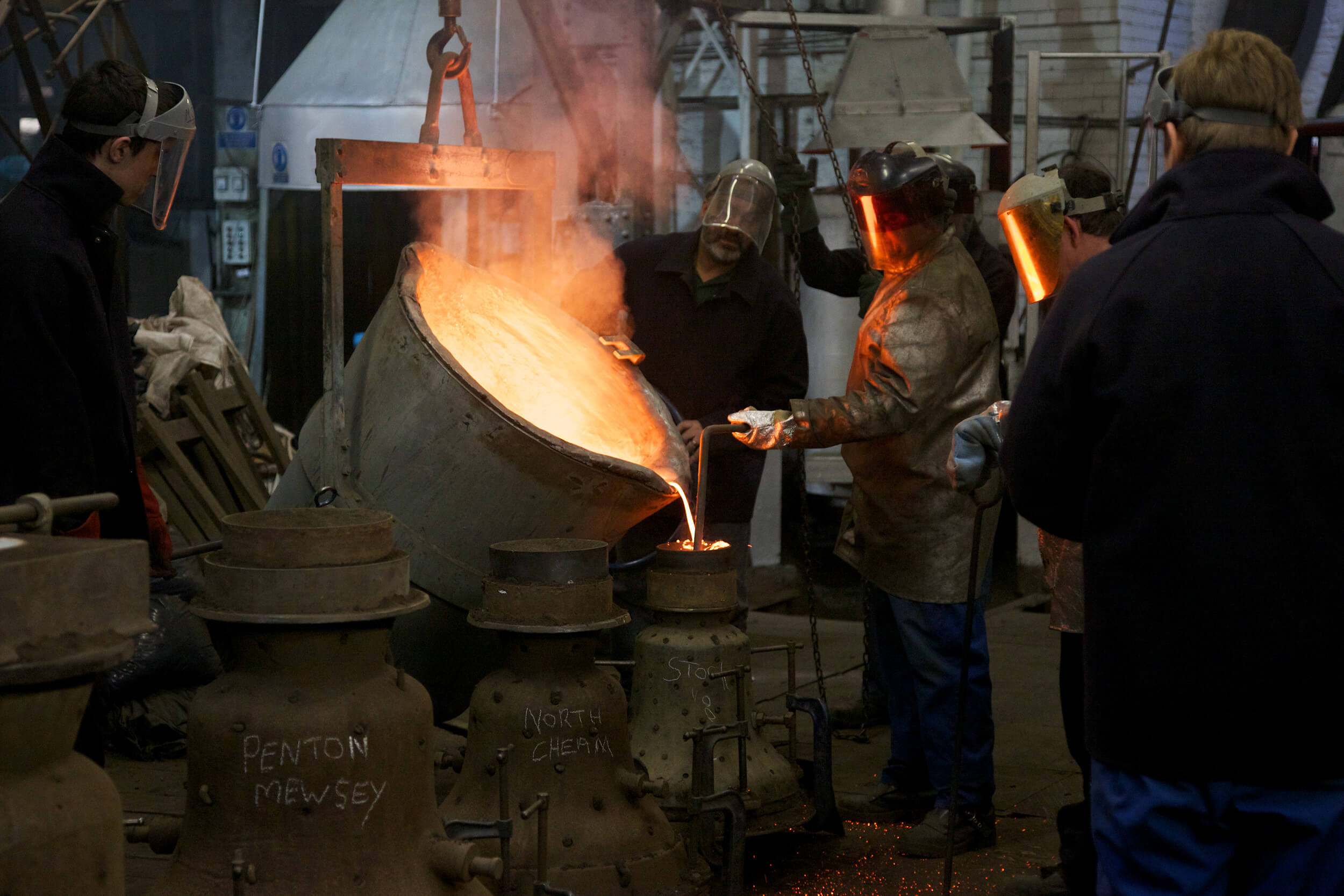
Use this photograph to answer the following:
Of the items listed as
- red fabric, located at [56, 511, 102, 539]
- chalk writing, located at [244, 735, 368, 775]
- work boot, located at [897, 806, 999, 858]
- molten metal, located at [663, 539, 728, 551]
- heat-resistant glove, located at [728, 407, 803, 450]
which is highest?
heat-resistant glove, located at [728, 407, 803, 450]

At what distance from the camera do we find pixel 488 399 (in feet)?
9.69

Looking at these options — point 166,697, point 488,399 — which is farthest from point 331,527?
point 166,697

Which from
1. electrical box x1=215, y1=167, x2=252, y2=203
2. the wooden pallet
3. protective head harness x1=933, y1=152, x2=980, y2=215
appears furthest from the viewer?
electrical box x1=215, y1=167, x2=252, y2=203

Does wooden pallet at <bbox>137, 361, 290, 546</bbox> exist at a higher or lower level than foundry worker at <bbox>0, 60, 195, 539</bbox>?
lower

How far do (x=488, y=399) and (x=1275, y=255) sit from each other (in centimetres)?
171

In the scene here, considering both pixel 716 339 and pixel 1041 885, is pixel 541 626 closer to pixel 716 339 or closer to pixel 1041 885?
pixel 1041 885

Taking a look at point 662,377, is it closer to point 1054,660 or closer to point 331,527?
point 331,527

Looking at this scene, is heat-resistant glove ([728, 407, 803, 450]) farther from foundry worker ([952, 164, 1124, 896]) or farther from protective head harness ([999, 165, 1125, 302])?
protective head harness ([999, 165, 1125, 302])

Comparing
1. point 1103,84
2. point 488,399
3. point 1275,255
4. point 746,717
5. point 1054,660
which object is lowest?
point 1054,660

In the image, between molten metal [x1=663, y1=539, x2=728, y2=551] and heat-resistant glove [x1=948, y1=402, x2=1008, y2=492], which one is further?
molten metal [x1=663, y1=539, x2=728, y2=551]

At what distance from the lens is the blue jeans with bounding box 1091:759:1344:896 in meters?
1.70

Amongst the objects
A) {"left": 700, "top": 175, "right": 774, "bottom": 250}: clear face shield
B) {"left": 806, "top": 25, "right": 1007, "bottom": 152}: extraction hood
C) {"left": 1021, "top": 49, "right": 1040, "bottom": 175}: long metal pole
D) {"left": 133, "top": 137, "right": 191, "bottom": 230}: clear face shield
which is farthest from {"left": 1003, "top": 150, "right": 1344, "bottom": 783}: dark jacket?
{"left": 806, "top": 25, "right": 1007, "bottom": 152}: extraction hood

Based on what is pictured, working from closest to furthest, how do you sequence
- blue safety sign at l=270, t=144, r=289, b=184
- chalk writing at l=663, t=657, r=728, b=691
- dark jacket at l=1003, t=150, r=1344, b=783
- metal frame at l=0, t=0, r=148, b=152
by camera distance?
dark jacket at l=1003, t=150, r=1344, b=783, chalk writing at l=663, t=657, r=728, b=691, metal frame at l=0, t=0, r=148, b=152, blue safety sign at l=270, t=144, r=289, b=184

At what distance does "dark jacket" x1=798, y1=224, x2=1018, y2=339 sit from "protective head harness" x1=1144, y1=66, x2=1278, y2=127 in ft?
9.09
